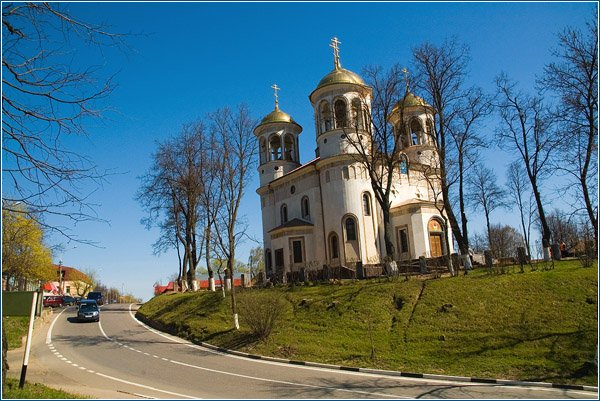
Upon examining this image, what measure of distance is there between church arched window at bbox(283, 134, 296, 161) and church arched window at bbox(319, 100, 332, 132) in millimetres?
6477

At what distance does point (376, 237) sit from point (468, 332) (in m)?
17.6

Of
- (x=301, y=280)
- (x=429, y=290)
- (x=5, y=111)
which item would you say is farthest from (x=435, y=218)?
(x=5, y=111)

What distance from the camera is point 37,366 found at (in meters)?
16.6

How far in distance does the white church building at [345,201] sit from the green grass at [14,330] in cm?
1544

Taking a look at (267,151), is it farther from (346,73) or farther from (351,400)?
(351,400)

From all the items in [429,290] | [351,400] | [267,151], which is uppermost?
[267,151]

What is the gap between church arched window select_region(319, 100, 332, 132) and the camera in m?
37.3

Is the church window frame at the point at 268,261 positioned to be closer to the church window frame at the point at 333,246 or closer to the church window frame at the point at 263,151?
the church window frame at the point at 333,246

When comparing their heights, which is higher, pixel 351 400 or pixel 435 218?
pixel 435 218

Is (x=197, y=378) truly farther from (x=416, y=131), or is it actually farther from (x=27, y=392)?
(x=416, y=131)

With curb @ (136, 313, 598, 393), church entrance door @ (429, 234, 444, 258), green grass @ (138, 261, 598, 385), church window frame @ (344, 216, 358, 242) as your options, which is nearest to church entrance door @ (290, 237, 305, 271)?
church window frame @ (344, 216, 358, 242)

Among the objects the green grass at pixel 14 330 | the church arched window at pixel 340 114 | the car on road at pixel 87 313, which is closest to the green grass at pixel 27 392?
the green grass at pixel 14 330

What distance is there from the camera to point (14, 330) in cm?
2378

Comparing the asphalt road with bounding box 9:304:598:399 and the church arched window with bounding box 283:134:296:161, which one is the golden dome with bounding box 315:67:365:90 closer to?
the church arched window with bounding box 283:134:296:161
